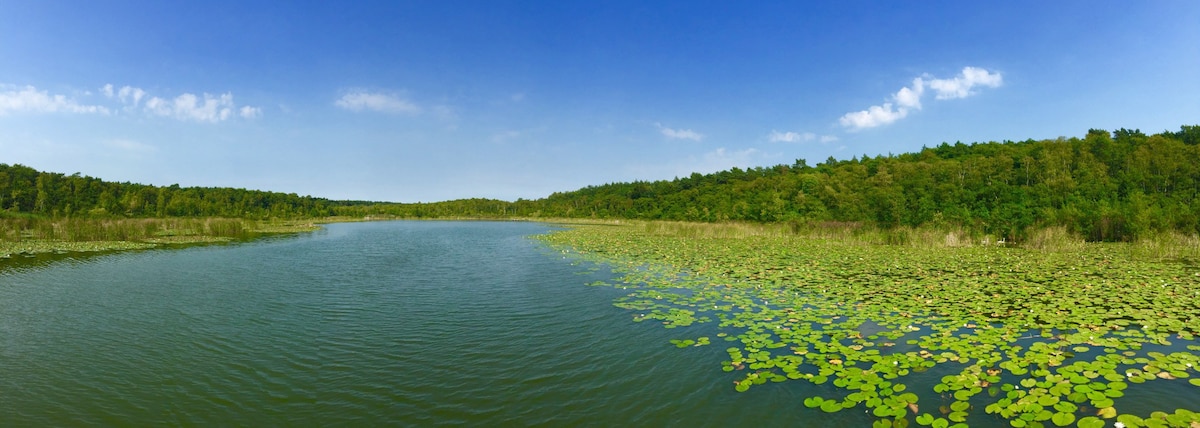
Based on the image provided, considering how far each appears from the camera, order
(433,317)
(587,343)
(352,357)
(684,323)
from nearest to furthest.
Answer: (352,357)
(587,343)
(684,323)
(433,317)

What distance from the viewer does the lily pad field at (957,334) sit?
180 inches

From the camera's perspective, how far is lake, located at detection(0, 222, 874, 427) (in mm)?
5008

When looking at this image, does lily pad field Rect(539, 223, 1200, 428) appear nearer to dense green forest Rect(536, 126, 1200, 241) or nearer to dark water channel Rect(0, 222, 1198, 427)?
dark water channel Rect(0, 222, 1198, 427)

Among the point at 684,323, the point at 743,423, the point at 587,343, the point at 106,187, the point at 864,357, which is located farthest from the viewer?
the point at 106,187

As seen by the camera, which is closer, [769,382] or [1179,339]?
[769,382]

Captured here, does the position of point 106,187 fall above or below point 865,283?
above

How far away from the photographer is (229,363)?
6.79 meters

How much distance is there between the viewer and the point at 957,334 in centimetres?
700

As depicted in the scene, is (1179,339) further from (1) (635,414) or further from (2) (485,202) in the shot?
(2) (485,202)

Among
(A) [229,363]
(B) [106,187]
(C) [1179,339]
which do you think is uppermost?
(B) [106,187]

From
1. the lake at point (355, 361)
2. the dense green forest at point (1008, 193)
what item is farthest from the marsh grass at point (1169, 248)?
the lake at point (355, 361)

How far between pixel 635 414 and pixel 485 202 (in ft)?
503

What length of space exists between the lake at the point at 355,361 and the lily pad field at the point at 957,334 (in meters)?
0.56

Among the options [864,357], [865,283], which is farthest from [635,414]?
[865,283]
